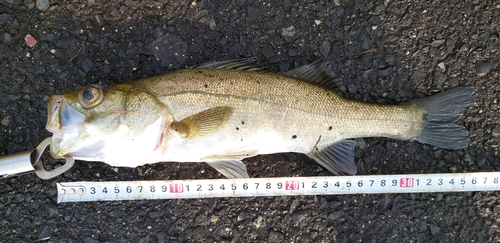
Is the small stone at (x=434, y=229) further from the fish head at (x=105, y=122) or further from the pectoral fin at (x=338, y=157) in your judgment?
the fish head at (x=105, y=122)

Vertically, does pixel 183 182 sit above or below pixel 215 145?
below

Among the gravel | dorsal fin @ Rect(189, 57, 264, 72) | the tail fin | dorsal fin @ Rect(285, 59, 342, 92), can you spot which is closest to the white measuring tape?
the gravel

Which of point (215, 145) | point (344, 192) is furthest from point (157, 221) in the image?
point (344, 192)

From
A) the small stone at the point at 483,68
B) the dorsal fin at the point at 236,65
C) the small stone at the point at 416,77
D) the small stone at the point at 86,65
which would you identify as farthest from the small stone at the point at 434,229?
the small stone at the point at 86,65

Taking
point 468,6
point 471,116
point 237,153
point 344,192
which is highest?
point 468,6

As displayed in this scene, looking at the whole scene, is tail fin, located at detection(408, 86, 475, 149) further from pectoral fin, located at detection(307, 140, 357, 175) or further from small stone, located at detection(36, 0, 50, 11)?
small stone, located at detection(36, 0, 50, 11)

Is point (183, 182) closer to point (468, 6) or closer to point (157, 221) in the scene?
point (157, 221)
